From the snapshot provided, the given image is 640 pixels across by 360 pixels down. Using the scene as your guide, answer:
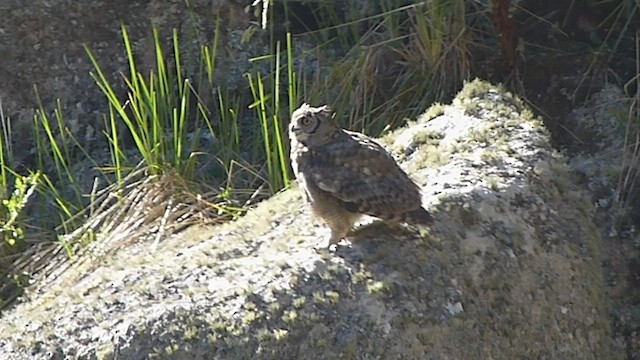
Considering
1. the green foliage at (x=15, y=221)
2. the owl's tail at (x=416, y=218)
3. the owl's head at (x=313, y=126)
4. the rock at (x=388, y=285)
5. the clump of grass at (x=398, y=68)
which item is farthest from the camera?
the clump of grass at (x=398, y=68)

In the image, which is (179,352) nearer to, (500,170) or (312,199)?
(312,199)

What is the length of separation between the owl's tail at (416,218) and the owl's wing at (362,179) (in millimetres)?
16

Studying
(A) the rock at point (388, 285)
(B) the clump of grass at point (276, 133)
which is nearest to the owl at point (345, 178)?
(A) the rock at point (388, 285)

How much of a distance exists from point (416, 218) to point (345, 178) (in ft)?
1.00

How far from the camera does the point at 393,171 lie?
3.67 m

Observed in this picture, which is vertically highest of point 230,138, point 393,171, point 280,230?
point 393,171

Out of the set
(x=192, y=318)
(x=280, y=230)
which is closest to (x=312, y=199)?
(x=280, y=230)

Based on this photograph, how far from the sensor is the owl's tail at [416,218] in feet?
11.5

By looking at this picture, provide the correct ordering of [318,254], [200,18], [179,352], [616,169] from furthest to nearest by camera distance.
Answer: [200,18] < [616,169] < [318,254] < [179,352]

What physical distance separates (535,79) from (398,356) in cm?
232

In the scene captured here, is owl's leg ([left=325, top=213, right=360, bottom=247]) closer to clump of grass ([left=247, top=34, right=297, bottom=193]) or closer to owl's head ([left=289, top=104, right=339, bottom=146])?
owl's head ([left=289, top=104, right=339, bottom=146])

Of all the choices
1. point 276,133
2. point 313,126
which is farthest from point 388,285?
point 276,133

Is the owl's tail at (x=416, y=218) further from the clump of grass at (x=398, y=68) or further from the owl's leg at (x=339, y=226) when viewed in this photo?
the clump of grass at (x=398, y=68)

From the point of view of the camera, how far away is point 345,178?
12.1 feet
